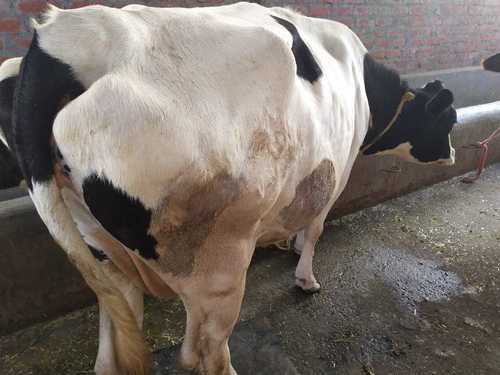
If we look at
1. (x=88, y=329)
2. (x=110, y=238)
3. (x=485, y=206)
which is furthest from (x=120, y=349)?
(x=485, y=206)

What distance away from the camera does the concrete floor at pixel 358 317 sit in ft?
7.69

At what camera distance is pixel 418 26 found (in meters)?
5.97

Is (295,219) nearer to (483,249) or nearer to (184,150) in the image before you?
(184,150)

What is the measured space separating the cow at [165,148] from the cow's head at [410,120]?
4.04 ft

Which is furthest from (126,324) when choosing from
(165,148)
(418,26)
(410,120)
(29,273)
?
(418,26)

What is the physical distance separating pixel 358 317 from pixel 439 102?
1834mm

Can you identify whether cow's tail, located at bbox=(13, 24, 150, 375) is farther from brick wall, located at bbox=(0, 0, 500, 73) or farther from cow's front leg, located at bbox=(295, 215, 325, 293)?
brick wall, located at bbox=(0, 0, 500, 73)

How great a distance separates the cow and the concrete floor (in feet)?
2.15

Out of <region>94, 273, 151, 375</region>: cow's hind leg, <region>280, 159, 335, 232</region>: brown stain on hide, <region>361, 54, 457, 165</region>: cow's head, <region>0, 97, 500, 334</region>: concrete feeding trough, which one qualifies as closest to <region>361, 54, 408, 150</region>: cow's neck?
<region>361, 54, 457, 165</region>: cow's head

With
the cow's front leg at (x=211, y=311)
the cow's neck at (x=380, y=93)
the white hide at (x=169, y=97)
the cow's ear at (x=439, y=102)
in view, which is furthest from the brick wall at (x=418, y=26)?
the cow's front leg at (x=211, y=311)

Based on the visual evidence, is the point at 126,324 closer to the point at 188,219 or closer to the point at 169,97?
the point at 188,219

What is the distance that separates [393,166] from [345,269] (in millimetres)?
1466

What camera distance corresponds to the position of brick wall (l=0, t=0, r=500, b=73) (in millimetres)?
4867

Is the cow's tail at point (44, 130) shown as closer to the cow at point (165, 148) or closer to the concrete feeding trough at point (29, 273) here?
the cow at point (165, 148)
